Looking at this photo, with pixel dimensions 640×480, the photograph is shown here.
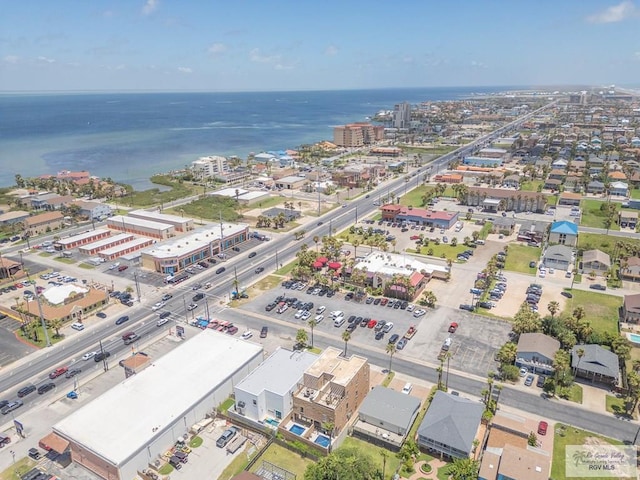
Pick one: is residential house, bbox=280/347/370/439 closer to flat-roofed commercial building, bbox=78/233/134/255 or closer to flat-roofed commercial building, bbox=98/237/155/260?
flat-roofed commercial building, bbox=98/237/155/260

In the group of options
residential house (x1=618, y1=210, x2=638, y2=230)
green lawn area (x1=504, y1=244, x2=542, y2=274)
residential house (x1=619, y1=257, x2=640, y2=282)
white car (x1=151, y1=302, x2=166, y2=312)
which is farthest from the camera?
residential house (x1=618, y1=210, x2=638, y2=230)

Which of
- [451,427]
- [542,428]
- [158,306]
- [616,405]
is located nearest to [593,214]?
[616,405]

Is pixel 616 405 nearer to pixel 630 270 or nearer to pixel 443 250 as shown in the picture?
pixel 630 270

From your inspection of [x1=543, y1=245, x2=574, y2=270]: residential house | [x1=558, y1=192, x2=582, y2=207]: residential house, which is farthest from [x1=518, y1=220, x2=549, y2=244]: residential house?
[x1=558, y1=192, x2=582, y2=207]: residential house

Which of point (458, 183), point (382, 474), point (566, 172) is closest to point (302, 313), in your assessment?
point (382, 474)

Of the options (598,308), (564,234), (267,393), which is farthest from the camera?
(564,234)

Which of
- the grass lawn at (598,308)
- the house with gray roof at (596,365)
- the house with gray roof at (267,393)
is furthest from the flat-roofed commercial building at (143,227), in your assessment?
the house with gray roof at (596,365)
